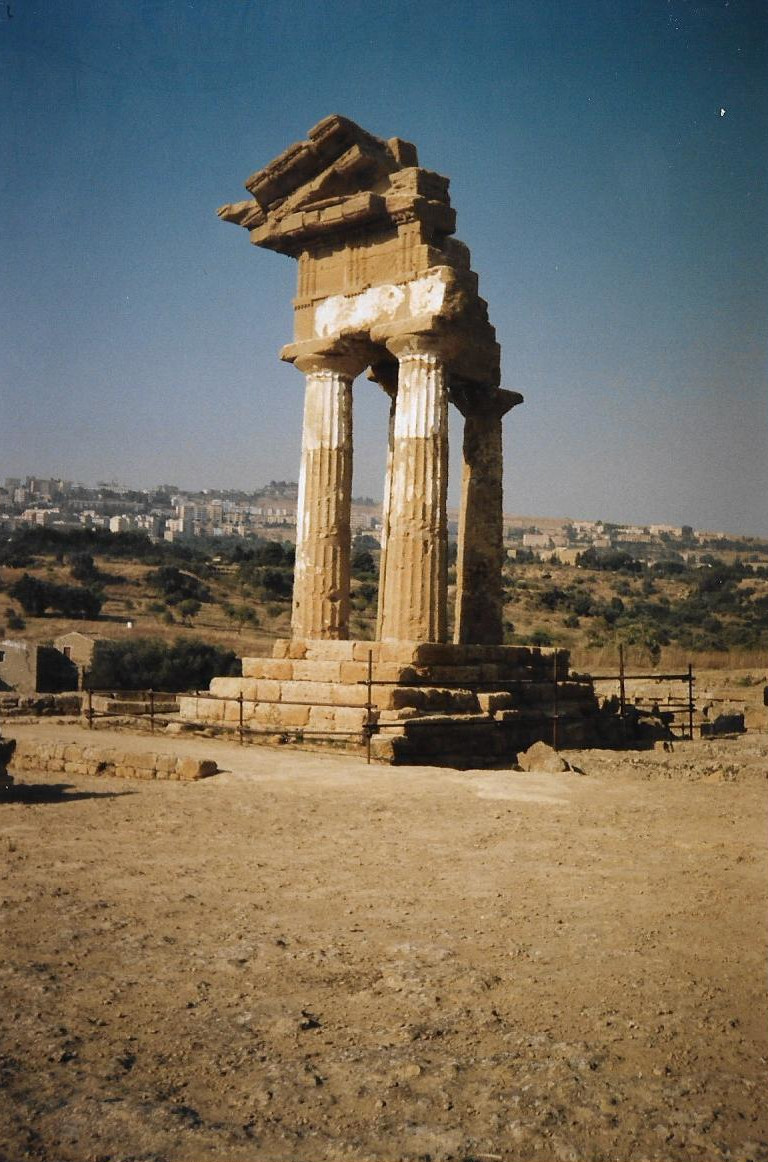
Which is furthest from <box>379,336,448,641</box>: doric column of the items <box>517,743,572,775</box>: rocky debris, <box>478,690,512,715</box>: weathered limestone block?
<box>517,743,572,775</box>: rocky debris

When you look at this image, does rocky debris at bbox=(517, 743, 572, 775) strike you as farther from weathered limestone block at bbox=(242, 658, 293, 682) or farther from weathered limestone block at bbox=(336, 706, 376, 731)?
weathered limestone block at bbox=(242, 658, 293, 682)

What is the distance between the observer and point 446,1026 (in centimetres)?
388

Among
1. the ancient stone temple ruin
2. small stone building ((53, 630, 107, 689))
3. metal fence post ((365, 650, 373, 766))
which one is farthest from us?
small stone building ((53, 630, 107, 689))

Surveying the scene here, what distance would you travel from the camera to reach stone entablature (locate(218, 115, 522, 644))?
14242mm

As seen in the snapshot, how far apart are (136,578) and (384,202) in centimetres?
4258

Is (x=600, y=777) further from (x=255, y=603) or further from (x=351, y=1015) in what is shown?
(x=255, y=603)

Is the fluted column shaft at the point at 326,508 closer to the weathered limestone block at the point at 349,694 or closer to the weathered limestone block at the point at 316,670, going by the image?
the weathered limestone block at the point at 316,670

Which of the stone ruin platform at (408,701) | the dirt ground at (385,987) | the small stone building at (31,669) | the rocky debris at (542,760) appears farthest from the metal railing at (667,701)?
the small stone building at (31,669)

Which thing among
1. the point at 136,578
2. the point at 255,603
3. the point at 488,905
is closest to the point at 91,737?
the point at 488,905

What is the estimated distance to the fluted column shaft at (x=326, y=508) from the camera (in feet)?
51.0

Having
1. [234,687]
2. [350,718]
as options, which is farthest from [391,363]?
[350,718]

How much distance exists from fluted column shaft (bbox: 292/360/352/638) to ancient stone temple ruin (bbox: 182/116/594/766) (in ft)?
0.07

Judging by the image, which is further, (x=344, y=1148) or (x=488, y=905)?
(x=488, y=905)

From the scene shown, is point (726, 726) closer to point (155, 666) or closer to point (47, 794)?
point (47, 794)
